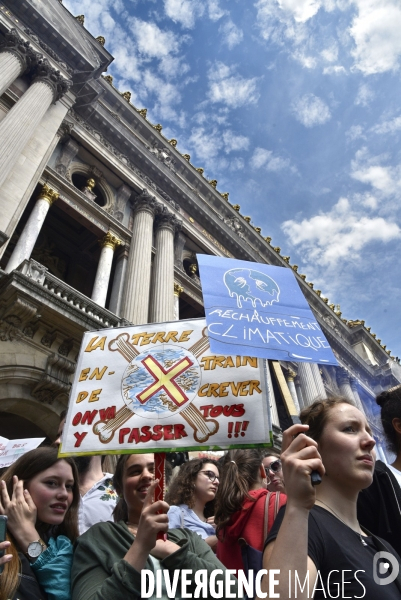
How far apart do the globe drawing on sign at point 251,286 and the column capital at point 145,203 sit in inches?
562

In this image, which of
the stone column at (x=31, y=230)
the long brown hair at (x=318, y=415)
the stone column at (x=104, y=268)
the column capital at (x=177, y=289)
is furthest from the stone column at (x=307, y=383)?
the long brown hair at (x=318, y=415)

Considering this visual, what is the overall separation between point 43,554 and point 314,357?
2.09m

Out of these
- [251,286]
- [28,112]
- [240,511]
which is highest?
[28,112]

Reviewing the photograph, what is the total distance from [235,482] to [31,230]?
405 inches

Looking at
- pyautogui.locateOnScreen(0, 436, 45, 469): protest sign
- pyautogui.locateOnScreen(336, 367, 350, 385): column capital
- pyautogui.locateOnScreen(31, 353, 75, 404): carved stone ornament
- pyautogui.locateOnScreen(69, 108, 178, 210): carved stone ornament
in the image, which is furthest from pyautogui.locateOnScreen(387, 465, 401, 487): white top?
pyautogui.locateOnScreen(336, 367, 350, 385): column capital

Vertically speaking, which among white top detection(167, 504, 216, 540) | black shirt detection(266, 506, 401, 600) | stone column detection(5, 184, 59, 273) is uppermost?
stone column detection(5, 184, 59, 273)

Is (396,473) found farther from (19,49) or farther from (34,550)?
(19,49)

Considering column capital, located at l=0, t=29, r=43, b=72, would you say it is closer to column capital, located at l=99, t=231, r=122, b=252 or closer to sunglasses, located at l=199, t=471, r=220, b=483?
column capital, located at l=99, t=231, r=122, b=252

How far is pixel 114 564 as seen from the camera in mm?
1899

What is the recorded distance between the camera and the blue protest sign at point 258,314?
294cm

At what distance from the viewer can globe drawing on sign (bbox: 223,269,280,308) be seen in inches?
133

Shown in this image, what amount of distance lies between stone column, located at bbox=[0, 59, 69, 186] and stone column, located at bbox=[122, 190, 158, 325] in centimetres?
492

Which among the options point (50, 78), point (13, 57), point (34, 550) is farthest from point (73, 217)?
point (34, 550)

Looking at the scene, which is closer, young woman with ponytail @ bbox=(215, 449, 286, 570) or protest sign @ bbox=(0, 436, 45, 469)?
young woman with ponytail @ bbox=(215, 449, 286, 570)
